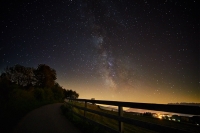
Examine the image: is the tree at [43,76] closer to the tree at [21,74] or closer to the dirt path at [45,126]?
the tree at [21,74]

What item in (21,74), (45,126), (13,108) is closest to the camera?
(45,126)

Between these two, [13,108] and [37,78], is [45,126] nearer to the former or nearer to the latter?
[13,108]

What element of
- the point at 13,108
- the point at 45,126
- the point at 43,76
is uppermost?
the point at 43,76

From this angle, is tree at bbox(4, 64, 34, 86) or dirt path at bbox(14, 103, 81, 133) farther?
tree at bbox(4, 64, 34, 86)

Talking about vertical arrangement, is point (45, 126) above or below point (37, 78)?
below

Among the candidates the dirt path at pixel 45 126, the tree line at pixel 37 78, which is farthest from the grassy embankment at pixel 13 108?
the tree line at pixel 37 78

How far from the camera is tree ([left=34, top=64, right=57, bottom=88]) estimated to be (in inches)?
2256

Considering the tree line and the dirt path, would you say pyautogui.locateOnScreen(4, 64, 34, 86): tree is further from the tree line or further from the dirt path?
the dirt path

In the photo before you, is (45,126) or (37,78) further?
(37,78)

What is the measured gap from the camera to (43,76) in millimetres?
57812

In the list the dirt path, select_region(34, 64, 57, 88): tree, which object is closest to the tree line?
select_region(34, 64, 57, 88): tree

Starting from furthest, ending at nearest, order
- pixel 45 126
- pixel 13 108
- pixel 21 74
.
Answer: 1. pixel 21 74
2. pixel 13 108
3. pixel 45 126

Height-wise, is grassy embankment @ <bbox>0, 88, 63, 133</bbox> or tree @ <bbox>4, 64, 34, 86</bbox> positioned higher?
tree @ <bbox>4, 64, 34, 86</bbox>

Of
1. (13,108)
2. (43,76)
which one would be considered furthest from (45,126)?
(43,76)
